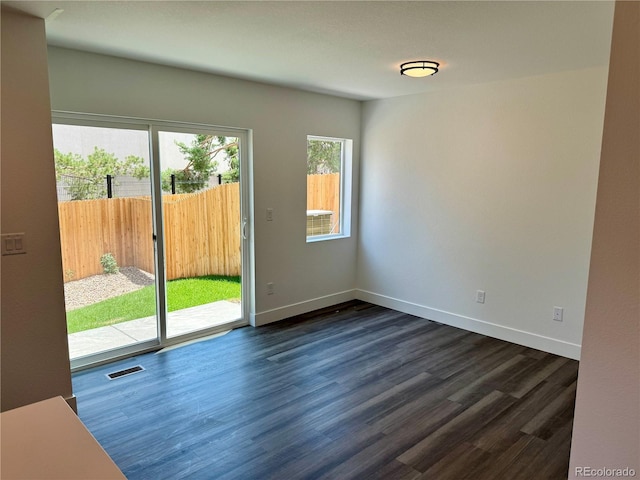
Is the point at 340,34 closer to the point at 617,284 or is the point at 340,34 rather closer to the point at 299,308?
the point at 617,284

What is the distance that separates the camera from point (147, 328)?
3.83 m

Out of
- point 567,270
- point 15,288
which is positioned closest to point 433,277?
point 567,270

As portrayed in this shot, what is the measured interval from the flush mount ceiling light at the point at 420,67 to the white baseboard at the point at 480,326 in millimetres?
2514

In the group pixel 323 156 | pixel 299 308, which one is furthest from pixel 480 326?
pixel 323 156

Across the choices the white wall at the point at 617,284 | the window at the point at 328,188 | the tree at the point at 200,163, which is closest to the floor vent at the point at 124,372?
the tree at the point at 200,163

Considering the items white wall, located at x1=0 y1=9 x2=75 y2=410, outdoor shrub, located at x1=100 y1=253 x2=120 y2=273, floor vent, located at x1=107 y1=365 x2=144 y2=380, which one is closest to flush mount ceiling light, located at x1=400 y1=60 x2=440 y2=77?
white wall, located at x1=0 y1=9 x2=75 y2=410

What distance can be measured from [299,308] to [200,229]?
5.04 feet

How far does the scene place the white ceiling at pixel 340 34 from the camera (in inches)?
88.4

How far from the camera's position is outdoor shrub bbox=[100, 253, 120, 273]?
3.48m

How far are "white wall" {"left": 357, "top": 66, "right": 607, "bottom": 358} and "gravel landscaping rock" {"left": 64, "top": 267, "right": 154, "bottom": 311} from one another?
9.07 ft

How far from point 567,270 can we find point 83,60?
A: 4276 millimetres

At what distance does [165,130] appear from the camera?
372cm

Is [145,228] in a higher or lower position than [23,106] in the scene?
lower

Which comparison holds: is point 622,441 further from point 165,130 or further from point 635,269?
point 165,130
